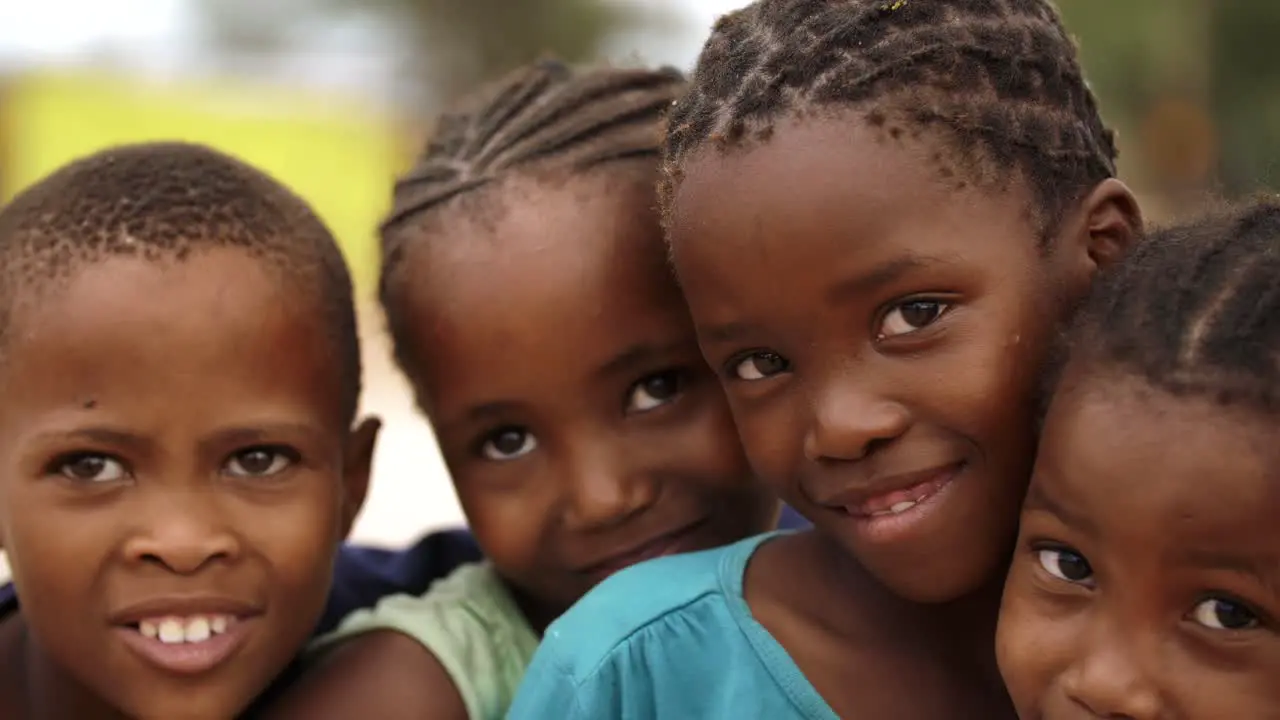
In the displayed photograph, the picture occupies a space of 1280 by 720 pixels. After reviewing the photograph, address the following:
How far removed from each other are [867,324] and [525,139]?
34.2 inches

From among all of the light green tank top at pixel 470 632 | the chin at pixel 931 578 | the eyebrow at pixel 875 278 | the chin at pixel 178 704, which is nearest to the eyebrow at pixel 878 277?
the eyebrow at pixel 875 278

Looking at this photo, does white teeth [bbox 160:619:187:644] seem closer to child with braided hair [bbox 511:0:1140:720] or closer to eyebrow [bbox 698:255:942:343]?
child with braided hair [bbox 511:0:1140:720]

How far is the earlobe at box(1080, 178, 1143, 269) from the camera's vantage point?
1889 mm

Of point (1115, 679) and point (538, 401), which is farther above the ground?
point (538, 401)

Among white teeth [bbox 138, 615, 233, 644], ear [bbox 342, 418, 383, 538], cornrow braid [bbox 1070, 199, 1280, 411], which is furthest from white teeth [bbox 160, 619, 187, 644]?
cornrow braid [bbox 1070, 199, 1280, 411]

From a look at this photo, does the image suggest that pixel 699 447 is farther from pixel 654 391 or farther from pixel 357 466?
pixel 357 466

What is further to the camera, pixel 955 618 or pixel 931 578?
pixel 955 618

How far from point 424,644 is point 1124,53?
13098 mm

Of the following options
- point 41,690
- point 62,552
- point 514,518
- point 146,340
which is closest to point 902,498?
point 514,518

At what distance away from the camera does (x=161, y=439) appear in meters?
2.09

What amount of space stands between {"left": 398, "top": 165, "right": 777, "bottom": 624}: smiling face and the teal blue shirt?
1.02 ft

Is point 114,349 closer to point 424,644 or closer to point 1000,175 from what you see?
point 424,644

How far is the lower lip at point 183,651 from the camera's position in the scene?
6.96 feet

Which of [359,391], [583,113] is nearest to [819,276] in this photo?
[583,113]
